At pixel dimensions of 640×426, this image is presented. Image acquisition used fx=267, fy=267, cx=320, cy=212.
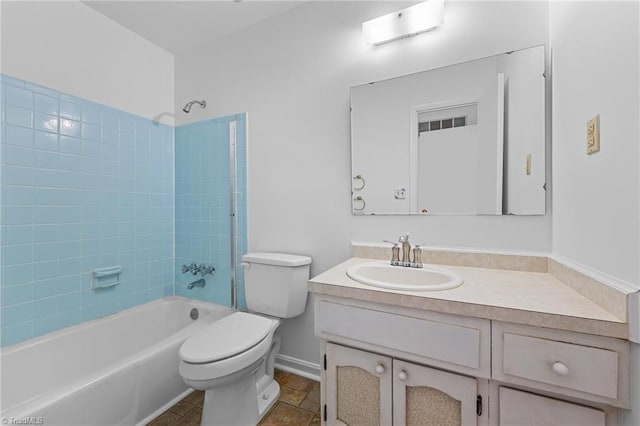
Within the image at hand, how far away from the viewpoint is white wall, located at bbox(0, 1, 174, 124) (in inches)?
57.2

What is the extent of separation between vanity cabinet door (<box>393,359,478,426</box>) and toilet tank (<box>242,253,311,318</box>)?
2.50 feet

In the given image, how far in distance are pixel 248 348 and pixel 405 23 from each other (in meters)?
1.80

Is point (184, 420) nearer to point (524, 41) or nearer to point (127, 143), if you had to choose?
point (127, 143)

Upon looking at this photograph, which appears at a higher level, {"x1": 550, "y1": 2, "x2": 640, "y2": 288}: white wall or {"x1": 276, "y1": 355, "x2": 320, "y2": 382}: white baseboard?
Result: {"x1": 550, "y1": 2, "x2": 640, "y2": 288}: white wall

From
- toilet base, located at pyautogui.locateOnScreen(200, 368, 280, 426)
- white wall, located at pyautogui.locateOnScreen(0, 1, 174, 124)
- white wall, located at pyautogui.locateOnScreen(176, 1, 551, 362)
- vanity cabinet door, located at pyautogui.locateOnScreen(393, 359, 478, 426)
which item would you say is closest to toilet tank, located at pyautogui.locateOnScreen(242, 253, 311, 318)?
white wall, located at pyautogui.locateOnScreen(176, 1, 551, 362)

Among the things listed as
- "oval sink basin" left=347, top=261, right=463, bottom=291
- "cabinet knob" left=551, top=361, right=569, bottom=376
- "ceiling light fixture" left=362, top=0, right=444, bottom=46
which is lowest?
"cabinet knob" left=551, top=361, right=569, bottom=376

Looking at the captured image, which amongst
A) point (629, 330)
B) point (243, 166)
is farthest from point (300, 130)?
point (629, 330)

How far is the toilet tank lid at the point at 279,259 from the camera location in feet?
5.22

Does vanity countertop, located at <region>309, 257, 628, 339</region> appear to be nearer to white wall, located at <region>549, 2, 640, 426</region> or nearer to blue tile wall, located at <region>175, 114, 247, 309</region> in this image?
white wall, located at <region>549, 2, 640, 426</region>

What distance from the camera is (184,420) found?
4.63ft

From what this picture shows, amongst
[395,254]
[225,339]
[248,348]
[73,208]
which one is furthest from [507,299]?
[73,208]

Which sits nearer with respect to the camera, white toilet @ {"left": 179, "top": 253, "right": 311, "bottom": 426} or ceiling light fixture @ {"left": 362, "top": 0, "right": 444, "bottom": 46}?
white toilet @ {"left": 179, "top": 253, "right": 311, "bottom": 426}

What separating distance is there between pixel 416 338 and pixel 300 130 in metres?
1.35

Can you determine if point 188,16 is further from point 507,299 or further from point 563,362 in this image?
point 563,362
